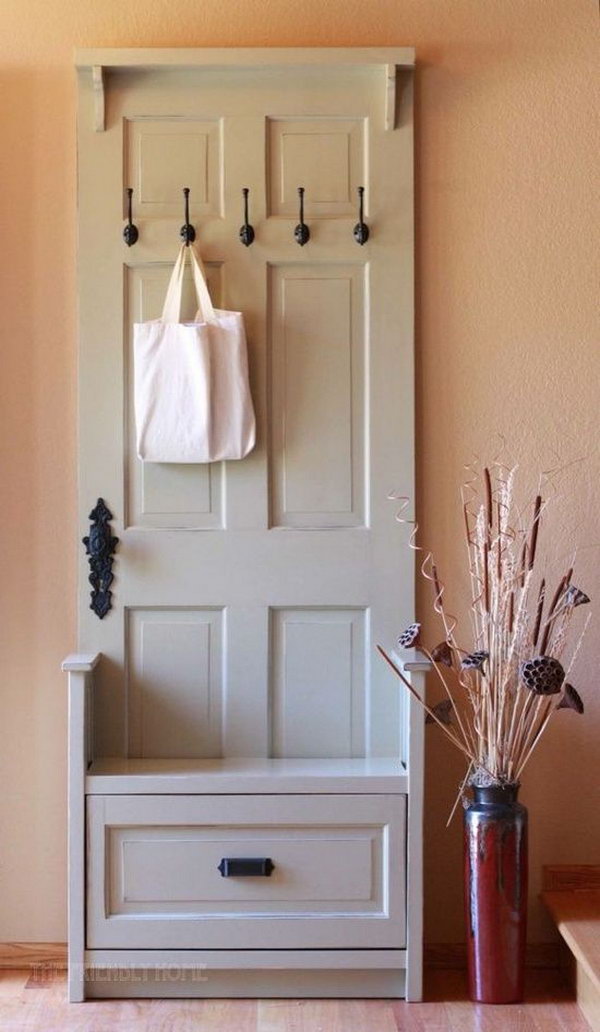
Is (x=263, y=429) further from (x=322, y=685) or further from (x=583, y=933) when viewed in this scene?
(x=583, y=933)

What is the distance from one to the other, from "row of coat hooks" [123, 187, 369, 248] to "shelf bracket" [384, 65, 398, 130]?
0.19 metres

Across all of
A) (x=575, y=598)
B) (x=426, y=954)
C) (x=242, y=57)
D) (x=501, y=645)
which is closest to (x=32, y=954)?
(x=426, y=954)

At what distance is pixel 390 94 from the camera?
2965 millimetres

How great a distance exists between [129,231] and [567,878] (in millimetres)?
2100

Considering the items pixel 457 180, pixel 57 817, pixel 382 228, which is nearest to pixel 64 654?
pixel 57 817

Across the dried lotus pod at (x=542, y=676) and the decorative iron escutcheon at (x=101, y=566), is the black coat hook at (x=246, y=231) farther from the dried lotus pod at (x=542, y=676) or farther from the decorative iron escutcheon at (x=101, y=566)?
the dried lotus pod at (x=542, y=676)

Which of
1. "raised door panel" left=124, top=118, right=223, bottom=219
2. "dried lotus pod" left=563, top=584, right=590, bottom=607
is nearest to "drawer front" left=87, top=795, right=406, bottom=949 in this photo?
"dried lotus pod" left=563, top=584, right=590, bottom=607

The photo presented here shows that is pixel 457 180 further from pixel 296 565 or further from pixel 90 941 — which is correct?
pixel 90 941

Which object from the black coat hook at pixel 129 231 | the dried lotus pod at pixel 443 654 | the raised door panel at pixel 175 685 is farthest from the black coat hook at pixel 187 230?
the dried lotus pod at pixel 443 654

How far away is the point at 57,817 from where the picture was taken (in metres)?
3.06

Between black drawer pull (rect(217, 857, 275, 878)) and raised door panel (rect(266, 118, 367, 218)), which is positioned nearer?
black drawer pull (rect(217, 857, 275, 878))

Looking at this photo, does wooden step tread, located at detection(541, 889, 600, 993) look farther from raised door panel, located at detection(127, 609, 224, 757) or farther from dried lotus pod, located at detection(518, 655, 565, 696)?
raised door panel, located at detection(127, 609, 224, 757)

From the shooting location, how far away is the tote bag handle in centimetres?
295

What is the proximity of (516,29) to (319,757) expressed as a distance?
2036 mm
